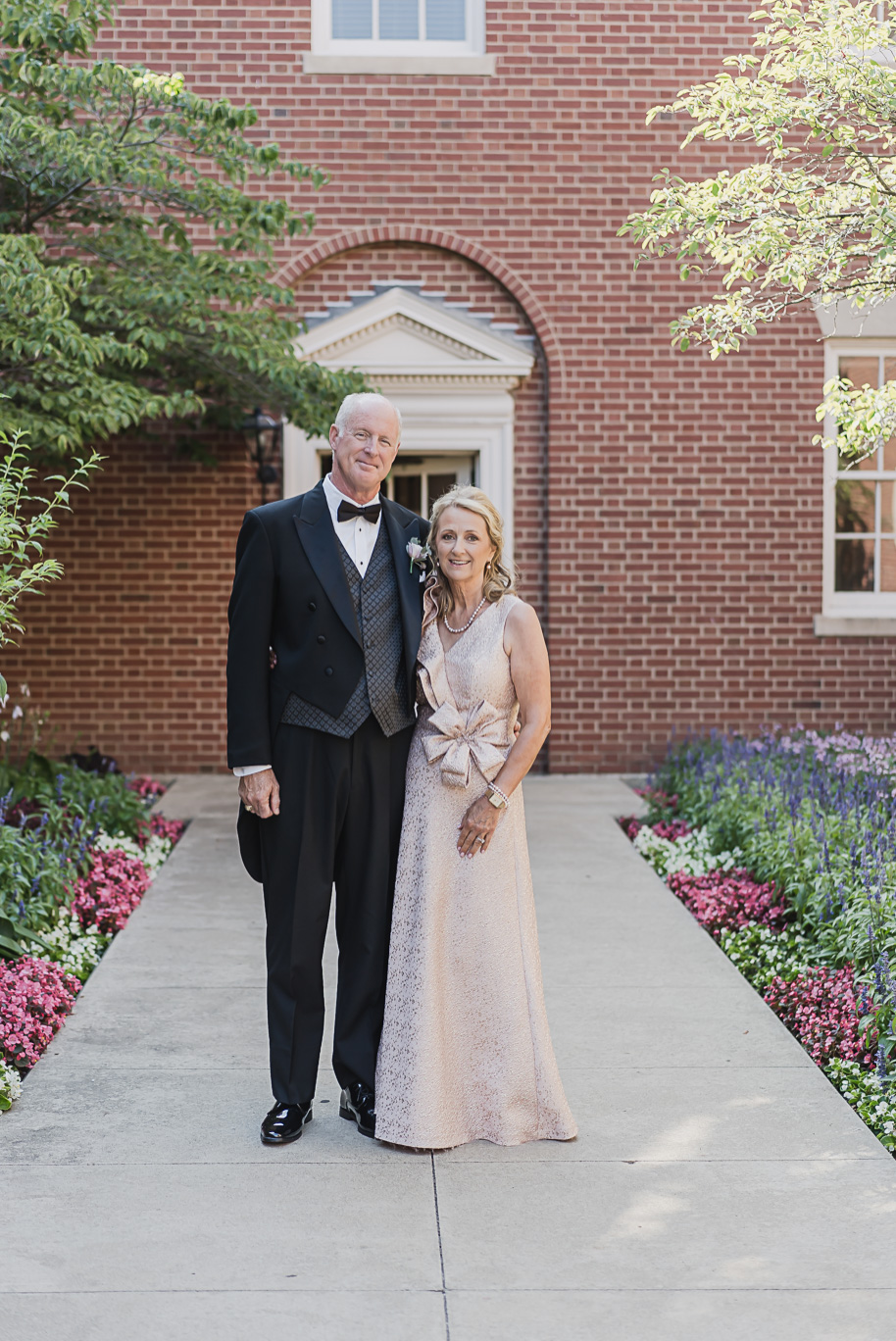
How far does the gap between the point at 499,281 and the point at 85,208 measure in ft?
11.3

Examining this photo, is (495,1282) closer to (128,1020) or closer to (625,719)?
(128,1020)

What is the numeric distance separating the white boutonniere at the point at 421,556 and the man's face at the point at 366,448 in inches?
7.6

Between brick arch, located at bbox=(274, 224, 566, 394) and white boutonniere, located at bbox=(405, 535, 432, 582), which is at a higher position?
brick arch, located at bbox=(274, 224, 566, 394)

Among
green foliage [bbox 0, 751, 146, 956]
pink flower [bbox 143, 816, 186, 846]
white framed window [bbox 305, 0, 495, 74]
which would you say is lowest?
pink flower [bbox 143, 816, 186, 846]

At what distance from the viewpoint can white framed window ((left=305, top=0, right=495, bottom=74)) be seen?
9.95m

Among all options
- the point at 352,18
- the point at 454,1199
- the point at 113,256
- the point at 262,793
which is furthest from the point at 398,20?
the point at 454,1199

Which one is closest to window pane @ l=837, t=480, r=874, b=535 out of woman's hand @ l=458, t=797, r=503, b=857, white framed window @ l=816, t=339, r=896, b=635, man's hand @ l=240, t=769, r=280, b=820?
white framed window @ l=816, t=339, r=896, b=635

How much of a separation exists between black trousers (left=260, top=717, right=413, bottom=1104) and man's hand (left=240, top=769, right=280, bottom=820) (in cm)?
3

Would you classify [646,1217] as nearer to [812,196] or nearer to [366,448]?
[366,448]

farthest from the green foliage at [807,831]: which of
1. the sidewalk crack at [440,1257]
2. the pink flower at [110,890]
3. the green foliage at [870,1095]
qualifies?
the pink flower at [110,890]

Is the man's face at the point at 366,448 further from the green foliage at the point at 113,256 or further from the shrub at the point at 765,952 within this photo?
the green foliage at the point at 113,256

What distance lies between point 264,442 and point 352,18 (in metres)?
3.20

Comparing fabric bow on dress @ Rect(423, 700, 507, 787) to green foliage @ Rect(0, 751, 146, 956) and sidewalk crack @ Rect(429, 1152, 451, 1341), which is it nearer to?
sidewalk crack @ Rect(429, 1152, 451, 1341)

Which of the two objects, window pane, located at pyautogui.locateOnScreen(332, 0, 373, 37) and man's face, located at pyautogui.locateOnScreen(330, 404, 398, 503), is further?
window pane, located at pyautogui.locateOnScreen(332, 0, 373, 37)
